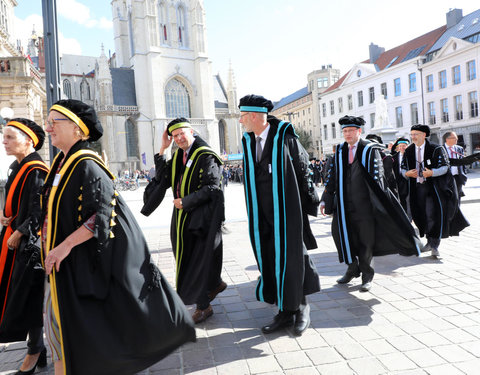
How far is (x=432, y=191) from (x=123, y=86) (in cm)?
5385

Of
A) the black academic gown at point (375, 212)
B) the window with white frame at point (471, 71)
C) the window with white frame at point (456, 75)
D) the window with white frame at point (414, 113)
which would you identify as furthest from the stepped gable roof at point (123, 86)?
the black academic gown at point (375, 212)

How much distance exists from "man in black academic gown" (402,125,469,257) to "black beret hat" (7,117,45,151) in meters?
5.11

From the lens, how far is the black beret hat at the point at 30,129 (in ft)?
10.6

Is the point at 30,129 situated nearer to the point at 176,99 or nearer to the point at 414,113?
the point at 414,113

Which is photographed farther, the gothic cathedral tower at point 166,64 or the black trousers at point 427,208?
the gothic cathedral tower at point 166,64

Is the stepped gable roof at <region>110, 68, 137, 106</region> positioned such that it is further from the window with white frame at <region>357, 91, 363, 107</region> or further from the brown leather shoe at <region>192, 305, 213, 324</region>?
the brown leather shoe at <region>192, 305, 213, 324</region>

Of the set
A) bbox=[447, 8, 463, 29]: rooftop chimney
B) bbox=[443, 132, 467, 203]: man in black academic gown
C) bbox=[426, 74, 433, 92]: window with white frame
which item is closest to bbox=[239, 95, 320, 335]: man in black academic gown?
bbox=[443, 132, 467, 203]: man in black academic gown

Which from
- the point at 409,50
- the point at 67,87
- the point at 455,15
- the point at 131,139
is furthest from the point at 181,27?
the point at 455,15

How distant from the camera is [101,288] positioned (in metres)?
2.29

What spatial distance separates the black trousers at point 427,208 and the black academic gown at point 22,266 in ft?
17.1

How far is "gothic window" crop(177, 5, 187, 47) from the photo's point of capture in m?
54.9

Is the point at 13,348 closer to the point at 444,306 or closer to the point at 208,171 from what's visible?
the point at 208,171

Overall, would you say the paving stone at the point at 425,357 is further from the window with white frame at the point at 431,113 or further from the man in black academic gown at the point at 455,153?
the window with white frame at the point at 431,113

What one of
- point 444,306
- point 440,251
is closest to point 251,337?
point 444,306
